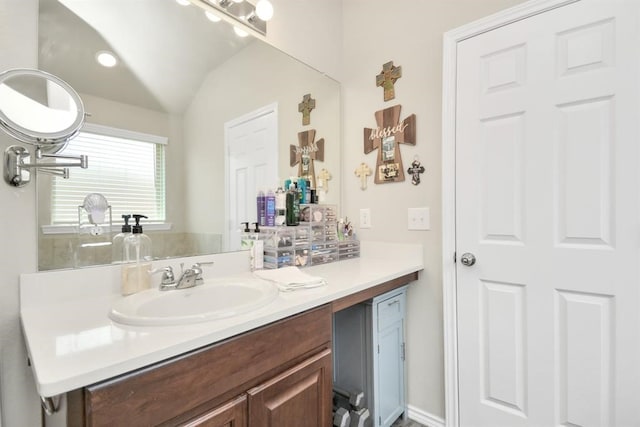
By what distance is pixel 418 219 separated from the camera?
164 cm

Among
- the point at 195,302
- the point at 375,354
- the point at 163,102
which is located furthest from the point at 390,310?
the point at 163,102

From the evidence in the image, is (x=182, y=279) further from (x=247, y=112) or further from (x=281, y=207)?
(x=247, y=112)

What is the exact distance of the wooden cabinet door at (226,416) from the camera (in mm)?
729

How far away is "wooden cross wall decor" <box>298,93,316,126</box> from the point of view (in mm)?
1834

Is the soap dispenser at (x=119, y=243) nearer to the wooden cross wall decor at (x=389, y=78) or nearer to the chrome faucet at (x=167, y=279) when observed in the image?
the chrome faucet at (x=167, y=279)

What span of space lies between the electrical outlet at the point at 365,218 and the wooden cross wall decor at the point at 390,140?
0.64ft

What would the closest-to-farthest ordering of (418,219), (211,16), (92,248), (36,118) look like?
(36,118) → (92,248) → (211,16) → (418,219)

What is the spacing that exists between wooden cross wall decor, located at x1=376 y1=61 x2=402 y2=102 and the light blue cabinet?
3.64 feet

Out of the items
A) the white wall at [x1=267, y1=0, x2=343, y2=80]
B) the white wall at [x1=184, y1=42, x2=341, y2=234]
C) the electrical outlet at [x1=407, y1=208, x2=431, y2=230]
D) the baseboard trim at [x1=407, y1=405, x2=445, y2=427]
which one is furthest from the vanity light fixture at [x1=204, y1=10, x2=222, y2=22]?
the baseboard trim at [x1=407, y1=405, x2=445, y2=427]

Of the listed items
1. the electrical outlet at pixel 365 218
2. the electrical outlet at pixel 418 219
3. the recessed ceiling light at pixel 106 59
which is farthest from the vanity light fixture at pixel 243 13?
the electrical outlet at pixel 418 219

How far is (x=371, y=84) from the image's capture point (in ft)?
6.10

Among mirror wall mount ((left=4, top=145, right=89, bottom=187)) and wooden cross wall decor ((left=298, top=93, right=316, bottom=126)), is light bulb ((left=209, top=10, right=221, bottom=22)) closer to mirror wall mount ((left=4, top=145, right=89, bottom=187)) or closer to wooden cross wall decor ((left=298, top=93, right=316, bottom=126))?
wooden cross wall decor ((left=298, top=93, right=316, bottom=126))

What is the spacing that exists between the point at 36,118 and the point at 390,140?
152 cm

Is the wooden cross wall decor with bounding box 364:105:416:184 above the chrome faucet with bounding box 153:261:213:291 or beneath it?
above
